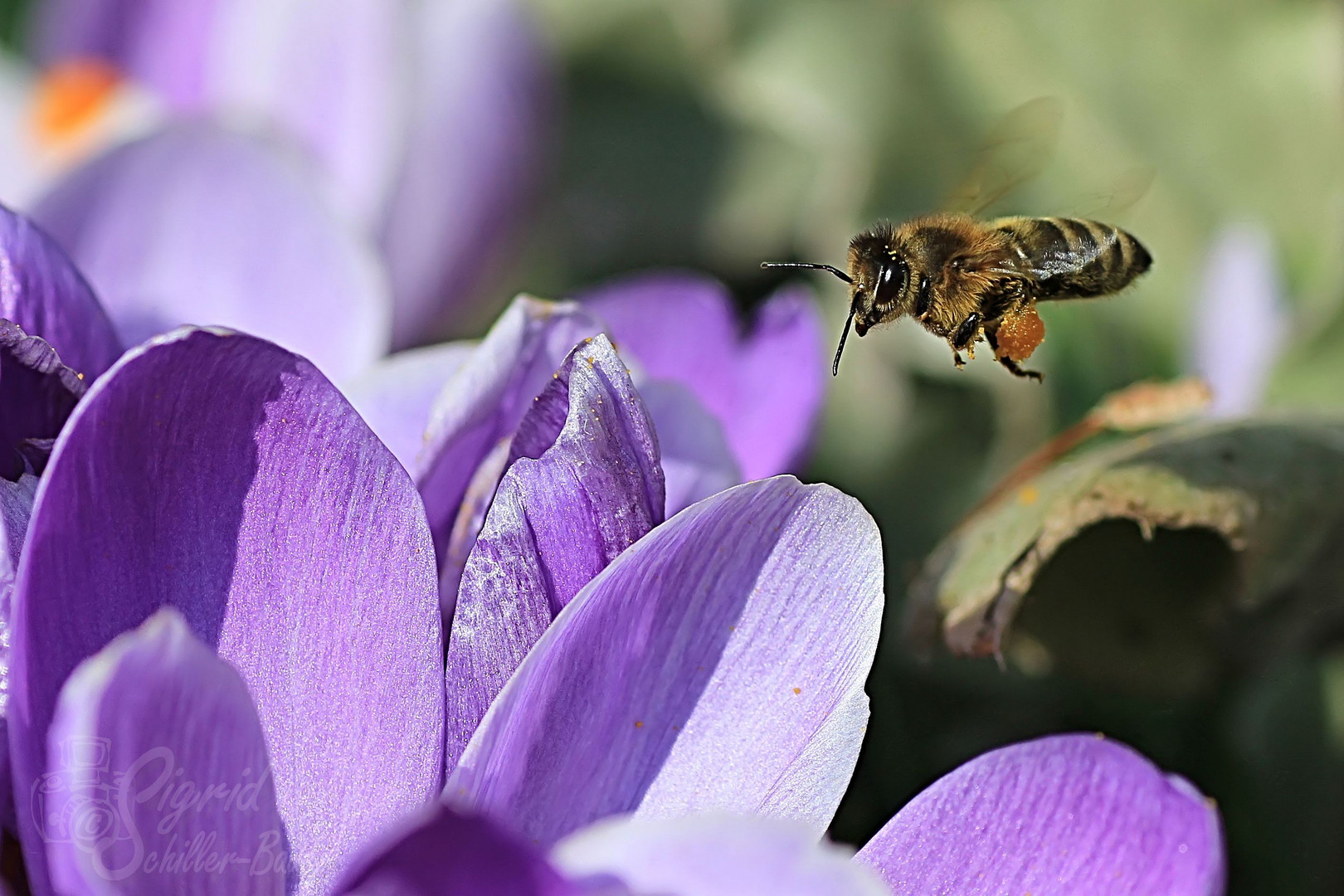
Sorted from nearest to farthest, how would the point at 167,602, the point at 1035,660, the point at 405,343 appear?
the point at 167,602 < the point at 1035,660 < the point at 405,343

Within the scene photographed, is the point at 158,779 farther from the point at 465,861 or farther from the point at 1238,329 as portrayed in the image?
the point at 1238,329

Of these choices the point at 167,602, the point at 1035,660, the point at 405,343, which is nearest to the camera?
the point at 167,602

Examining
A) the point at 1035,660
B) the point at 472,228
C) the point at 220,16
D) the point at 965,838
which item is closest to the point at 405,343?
the point at 472,228

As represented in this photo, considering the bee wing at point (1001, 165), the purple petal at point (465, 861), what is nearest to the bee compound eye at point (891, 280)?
the bee wing at point (1001, 165)

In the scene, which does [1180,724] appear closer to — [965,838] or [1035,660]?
[1035,660]

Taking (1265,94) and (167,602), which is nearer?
(167,602)

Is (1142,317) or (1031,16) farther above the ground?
(1031,16)

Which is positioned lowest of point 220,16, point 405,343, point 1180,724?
point 1180,724
